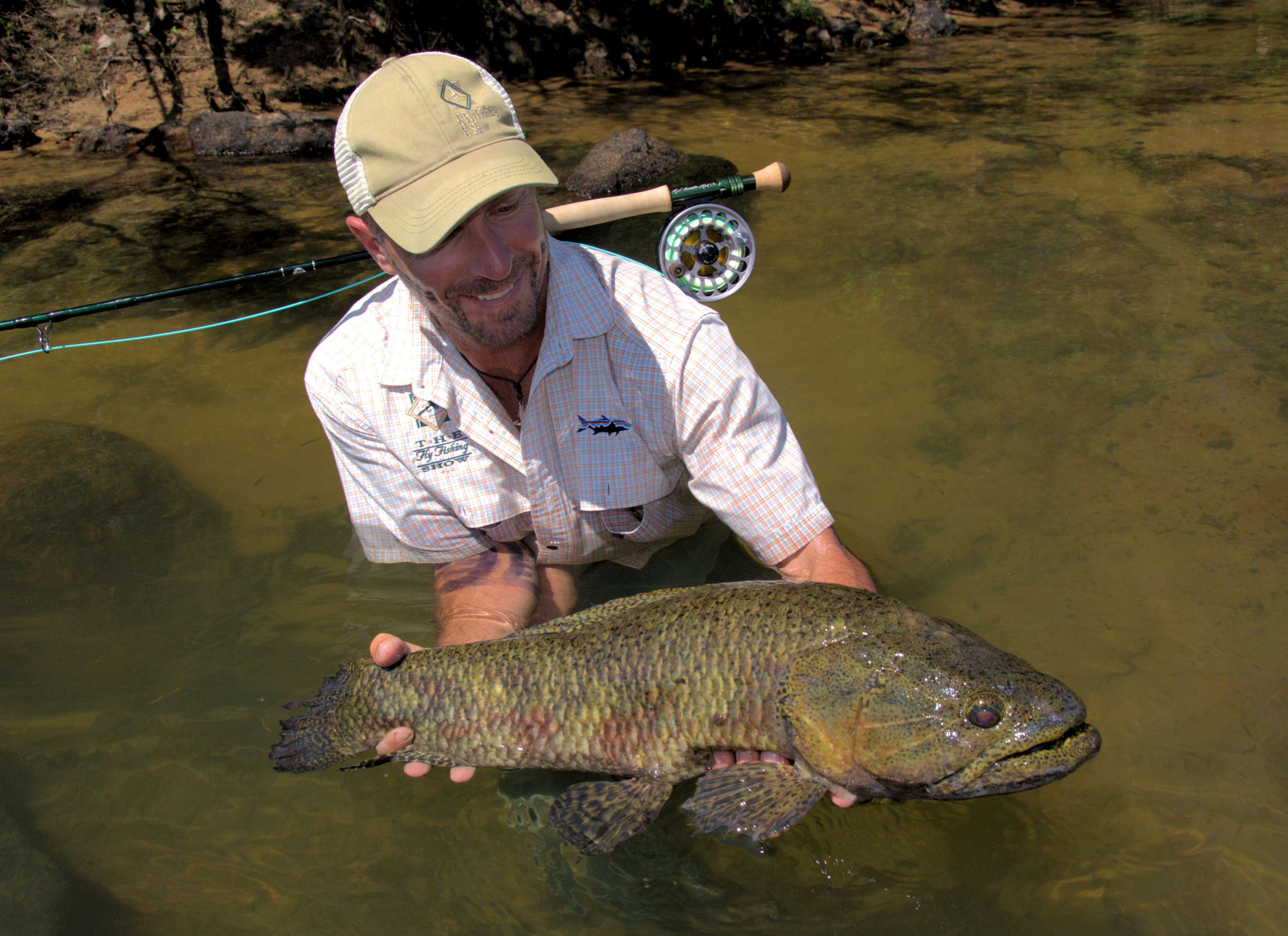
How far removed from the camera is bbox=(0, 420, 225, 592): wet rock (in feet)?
14.7

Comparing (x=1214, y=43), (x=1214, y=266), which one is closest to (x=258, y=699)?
(x=1214, y=266)

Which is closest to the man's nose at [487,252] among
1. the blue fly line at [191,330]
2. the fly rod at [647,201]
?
the fly rod at [647,201]

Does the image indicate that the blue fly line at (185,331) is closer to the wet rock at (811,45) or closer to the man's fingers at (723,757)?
the man's fingers at (723,757)

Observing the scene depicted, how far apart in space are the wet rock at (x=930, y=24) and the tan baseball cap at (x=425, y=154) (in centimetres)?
1373

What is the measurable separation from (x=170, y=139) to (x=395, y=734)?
9839 mm

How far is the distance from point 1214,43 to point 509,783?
13274 millimetres

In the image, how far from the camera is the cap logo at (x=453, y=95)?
279cm

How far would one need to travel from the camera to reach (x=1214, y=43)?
12078 mm

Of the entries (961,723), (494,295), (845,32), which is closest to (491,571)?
(494,295)

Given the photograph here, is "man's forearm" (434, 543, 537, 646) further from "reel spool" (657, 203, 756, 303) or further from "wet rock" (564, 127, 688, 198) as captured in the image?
"wet rock" (564, 127, 688, 198)

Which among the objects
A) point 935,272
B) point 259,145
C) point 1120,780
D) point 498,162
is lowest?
point 1120,780

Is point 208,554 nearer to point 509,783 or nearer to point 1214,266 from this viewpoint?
point 509,783

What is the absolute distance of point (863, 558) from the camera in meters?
4.22

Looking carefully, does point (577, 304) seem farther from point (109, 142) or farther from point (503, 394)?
point (109, 142)
